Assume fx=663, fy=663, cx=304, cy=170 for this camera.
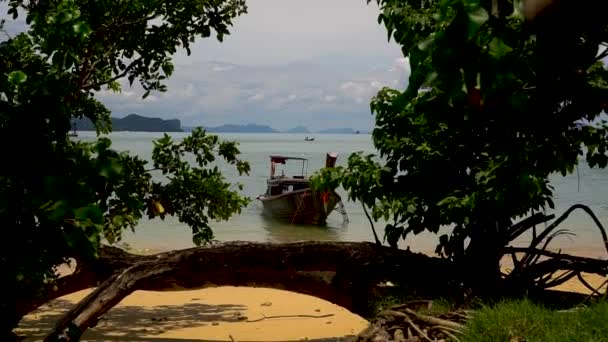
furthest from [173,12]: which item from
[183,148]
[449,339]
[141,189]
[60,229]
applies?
[60,229]

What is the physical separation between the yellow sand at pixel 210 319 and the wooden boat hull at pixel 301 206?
16.3 m

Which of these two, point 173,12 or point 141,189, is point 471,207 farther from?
point 173,12

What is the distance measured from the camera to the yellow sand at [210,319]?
881 cm

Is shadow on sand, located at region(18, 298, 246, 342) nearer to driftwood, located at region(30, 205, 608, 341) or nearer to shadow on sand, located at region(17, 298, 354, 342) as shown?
shadow on sand, located at region(17, 298, 354, 342)

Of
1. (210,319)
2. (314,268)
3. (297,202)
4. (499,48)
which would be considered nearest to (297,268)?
(314,268)

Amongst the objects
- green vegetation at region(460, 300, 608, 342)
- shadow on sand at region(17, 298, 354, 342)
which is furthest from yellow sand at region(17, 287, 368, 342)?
green vegetation at region(460, 300, 608, 342)

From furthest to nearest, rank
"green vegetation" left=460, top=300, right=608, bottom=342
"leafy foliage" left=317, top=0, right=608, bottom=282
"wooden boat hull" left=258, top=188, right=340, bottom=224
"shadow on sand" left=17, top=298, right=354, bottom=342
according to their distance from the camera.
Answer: "wooden boat hull" left=258, top=188, right=340, bottom=224 → "shadow on sand" left=17, top=298, right=354, bottom=342 → "leafy foliage" left=317, top=0, right=608, bottom=282 → "green vegetation" left=460, top=300, right=608, bottom=342

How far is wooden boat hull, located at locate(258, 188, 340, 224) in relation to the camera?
2932cm

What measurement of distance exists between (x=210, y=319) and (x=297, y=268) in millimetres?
3789

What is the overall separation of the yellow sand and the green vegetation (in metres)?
3.77

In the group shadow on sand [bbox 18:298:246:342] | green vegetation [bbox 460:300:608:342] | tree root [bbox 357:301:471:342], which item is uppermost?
green vegetation [bbox 460:300:608:342]

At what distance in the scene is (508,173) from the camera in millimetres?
6180

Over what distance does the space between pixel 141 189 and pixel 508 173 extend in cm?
393

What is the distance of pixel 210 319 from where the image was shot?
10.2 metres
